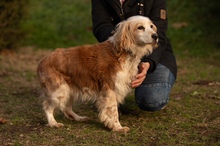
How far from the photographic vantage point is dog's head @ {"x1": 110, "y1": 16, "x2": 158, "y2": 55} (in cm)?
486

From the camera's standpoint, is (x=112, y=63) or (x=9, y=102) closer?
Answer: (x=112, y=63)

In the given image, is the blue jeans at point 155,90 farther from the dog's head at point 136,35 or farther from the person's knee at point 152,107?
the dog's head at point 136,35

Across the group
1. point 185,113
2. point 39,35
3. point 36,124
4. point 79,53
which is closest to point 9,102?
point 36,124

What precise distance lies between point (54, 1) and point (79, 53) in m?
10.0

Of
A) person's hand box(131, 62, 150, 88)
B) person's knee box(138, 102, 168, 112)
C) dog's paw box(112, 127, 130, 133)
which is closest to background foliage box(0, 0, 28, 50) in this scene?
person's knee box(138, 102, 168, 112)

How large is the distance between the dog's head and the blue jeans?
824 millimetres

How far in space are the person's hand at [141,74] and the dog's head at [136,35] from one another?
10.5 inches

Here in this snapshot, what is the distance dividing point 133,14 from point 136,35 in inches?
34.7

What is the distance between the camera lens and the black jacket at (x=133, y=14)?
5652 millimetres

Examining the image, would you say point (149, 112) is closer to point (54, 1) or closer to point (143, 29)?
point (143, 29)

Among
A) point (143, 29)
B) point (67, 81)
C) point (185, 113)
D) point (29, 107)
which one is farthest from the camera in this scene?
point (29, 107)

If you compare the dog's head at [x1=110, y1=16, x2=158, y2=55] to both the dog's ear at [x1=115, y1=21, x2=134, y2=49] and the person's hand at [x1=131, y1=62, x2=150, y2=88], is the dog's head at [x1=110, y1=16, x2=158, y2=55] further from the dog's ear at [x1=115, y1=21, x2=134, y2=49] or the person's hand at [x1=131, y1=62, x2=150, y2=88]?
the person's hand at [x1=131, y1=62, x2=150, y2=88]

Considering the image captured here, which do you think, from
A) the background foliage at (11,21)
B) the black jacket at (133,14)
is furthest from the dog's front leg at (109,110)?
the background foliage at (11,21)

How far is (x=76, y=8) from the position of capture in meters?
14.5
